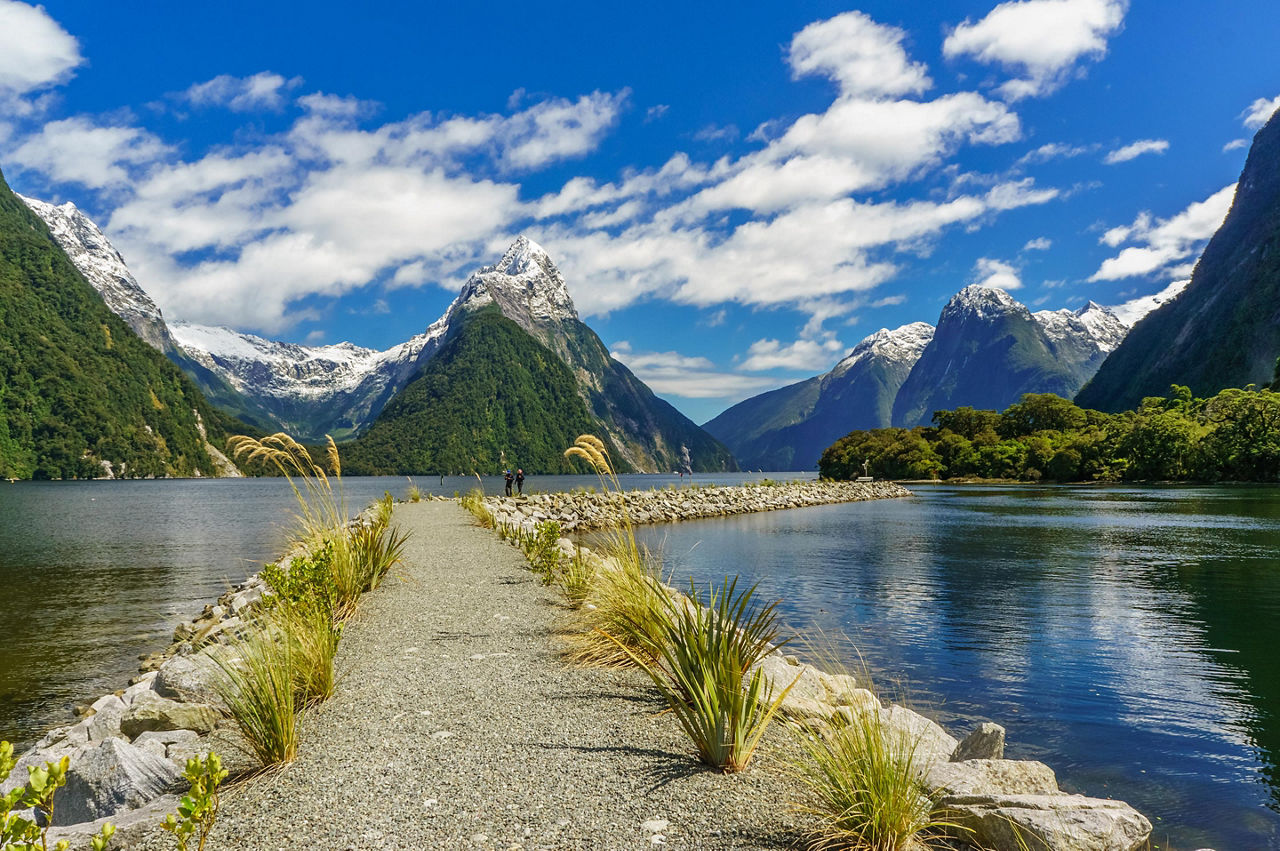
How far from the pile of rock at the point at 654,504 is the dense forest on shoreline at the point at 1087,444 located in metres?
41.1

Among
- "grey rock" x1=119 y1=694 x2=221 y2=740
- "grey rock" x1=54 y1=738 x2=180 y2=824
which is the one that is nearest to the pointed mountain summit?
"grey rock" x1=119 y1=694 x2=221 y2=740

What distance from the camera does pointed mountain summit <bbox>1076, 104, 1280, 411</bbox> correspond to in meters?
125

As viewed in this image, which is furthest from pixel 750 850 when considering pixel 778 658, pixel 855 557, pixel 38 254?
pixel 38 254

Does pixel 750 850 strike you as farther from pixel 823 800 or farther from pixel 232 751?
pixel 232 751

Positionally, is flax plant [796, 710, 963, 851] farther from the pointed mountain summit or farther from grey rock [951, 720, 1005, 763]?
the pointed mountain summit

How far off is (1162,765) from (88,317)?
231763mm

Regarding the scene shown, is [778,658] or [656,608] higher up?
[656,608]

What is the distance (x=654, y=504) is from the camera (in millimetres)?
44406

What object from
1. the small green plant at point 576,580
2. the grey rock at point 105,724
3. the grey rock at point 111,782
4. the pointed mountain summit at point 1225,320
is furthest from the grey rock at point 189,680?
the pointed mountain summit at point 1225,320

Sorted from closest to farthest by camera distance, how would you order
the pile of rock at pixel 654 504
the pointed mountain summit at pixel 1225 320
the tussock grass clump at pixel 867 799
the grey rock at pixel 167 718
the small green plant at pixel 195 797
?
the small green plant at pixel 195 797, the tussock grass clump at pixel 867 799, the grey rock at pixel 167 718, the pile of rock at pixel 654 504, the pointed mountain summit at pixel 1225 320

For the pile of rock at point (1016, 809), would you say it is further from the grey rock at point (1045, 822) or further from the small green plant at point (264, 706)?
the small green plant at point (264, 706)

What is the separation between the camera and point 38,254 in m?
186

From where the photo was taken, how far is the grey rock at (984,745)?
5797 mm

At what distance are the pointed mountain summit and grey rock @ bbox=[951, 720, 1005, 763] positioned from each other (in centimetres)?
14652
